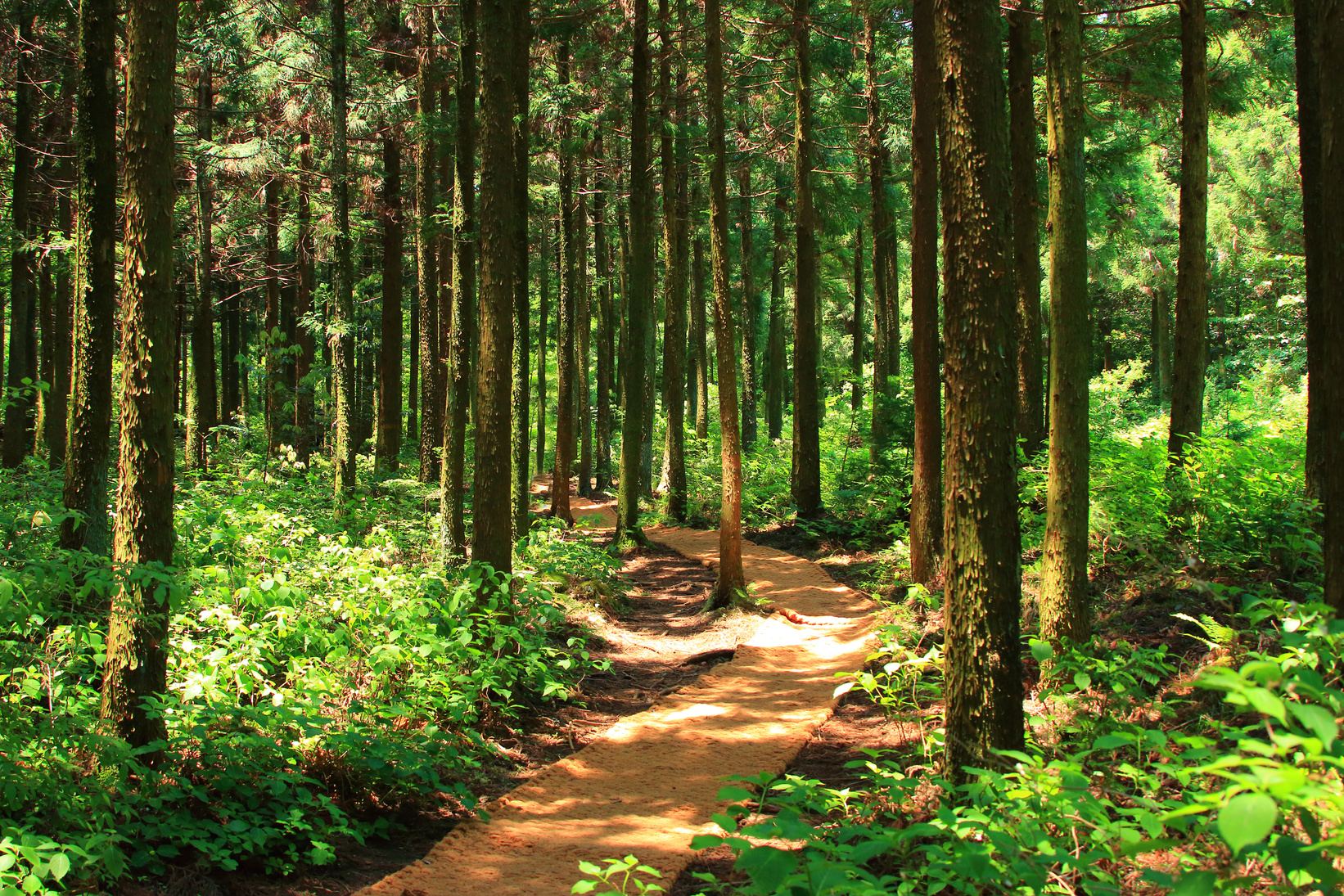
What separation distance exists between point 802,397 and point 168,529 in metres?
14.1

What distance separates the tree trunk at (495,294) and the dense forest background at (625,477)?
39 millimetres

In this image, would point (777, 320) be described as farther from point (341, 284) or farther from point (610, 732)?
point (610, 732)

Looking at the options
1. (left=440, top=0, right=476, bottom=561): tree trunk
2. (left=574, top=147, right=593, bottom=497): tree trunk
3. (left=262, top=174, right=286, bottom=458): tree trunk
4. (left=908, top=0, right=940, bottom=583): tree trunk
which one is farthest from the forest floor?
(left=574, top=147, right=593, bottom=497): tree trunk

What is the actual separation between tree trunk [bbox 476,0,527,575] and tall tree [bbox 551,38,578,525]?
8.59 m

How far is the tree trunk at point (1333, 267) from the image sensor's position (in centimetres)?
394

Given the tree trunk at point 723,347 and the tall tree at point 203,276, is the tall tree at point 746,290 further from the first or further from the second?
the tall tree at point 203,276

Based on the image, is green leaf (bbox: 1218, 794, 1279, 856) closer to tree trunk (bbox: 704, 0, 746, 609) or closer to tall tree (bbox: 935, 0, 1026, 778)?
tall tree (bbox: 935, 0, 1026, 778)

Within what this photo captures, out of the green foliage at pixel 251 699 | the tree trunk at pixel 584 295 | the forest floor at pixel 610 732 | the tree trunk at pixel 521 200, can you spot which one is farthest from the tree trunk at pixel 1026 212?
the tree trunk at pixel 584 295

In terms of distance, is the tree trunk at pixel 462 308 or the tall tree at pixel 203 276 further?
the tall tree at pixel 203 276

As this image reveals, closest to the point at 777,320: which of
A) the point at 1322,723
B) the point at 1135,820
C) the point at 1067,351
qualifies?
the point at 1067,351

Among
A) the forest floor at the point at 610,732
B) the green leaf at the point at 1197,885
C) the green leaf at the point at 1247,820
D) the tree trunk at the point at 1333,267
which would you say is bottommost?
the forest floor at the point at 610,732

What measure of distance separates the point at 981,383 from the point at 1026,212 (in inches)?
246

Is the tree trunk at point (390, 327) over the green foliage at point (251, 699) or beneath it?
over

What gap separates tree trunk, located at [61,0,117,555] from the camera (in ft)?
18.2
